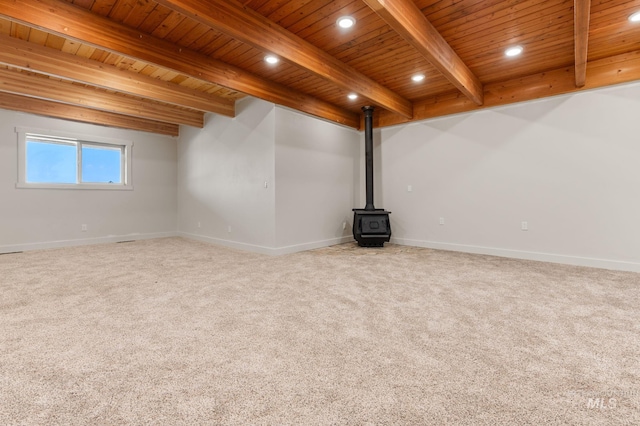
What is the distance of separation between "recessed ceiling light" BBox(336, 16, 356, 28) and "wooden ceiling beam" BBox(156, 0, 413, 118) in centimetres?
50

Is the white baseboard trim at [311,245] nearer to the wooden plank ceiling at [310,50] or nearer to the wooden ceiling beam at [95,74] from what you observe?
the wooden plank ceiling at [310,50]

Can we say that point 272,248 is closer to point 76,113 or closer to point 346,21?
point 346,21

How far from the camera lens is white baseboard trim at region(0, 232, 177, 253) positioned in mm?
5030

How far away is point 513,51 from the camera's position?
356cm

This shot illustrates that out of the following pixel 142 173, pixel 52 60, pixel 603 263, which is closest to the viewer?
pixel 52 60

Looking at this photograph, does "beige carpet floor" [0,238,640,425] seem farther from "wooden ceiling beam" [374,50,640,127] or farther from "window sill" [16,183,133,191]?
"window sill" [16,183,133,191]

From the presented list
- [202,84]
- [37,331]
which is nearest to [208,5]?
[202,84]

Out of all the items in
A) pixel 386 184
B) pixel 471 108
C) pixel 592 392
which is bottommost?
pixel 592 392

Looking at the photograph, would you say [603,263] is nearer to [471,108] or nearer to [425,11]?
[471,108]

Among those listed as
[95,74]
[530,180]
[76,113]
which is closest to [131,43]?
[95,74]

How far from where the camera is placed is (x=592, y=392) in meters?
1.40

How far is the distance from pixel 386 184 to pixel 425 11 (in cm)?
332

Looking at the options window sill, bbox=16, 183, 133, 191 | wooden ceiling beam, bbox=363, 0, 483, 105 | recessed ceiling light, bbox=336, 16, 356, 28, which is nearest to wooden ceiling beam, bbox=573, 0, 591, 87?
wooden ceiling beam, bbox=363, 0, 483, 105

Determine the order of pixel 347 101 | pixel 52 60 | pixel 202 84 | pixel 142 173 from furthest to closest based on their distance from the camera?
1. pixel 142 173
2. pixel 347 101
3. pixel 202 84
4. pixel 52 60
